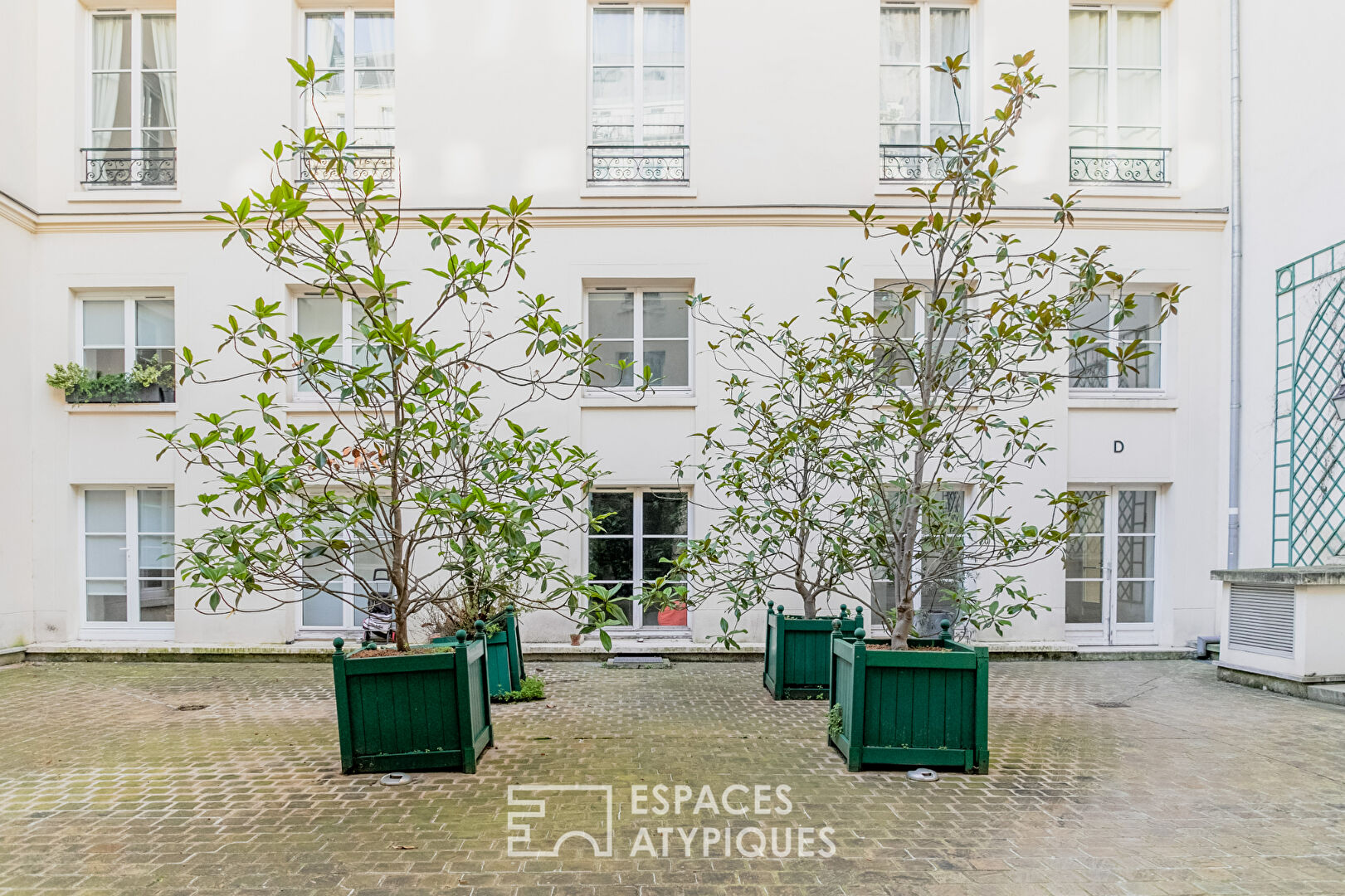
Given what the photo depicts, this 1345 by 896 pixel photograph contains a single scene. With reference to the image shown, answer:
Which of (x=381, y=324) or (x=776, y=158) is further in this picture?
(x=776, y=158)

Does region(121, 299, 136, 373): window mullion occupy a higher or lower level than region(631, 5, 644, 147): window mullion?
lower

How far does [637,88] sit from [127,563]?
903 centimetres

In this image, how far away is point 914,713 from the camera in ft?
18.1

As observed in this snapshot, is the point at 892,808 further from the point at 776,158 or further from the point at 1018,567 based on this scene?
the point at 776,158

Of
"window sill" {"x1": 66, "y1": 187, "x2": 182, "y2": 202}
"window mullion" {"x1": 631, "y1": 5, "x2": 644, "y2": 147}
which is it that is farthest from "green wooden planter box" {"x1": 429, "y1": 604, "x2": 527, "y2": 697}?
"window sill" {"x1": 66, "y1": 187, "x2": 182, "y2": 202}

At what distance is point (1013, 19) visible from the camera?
10.2m

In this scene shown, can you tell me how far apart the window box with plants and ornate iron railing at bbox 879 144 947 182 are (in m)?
9.58

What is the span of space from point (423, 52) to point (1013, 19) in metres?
7.49

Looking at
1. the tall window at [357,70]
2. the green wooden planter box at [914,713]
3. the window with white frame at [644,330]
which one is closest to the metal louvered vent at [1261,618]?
the green wooden planter box at [914,713]

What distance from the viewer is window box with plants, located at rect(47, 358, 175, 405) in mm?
10062

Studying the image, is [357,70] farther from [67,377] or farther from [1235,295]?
[1235,295]

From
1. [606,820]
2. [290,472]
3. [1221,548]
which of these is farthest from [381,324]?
[1221,548]

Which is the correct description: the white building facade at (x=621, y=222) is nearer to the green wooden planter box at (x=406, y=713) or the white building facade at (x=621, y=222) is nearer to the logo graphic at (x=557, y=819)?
the green wooden planter box at (x=406, y=713)

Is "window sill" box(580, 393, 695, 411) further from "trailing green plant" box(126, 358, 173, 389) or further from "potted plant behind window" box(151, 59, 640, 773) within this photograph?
"trailing green plant" box(126, 358, 173, 389)
